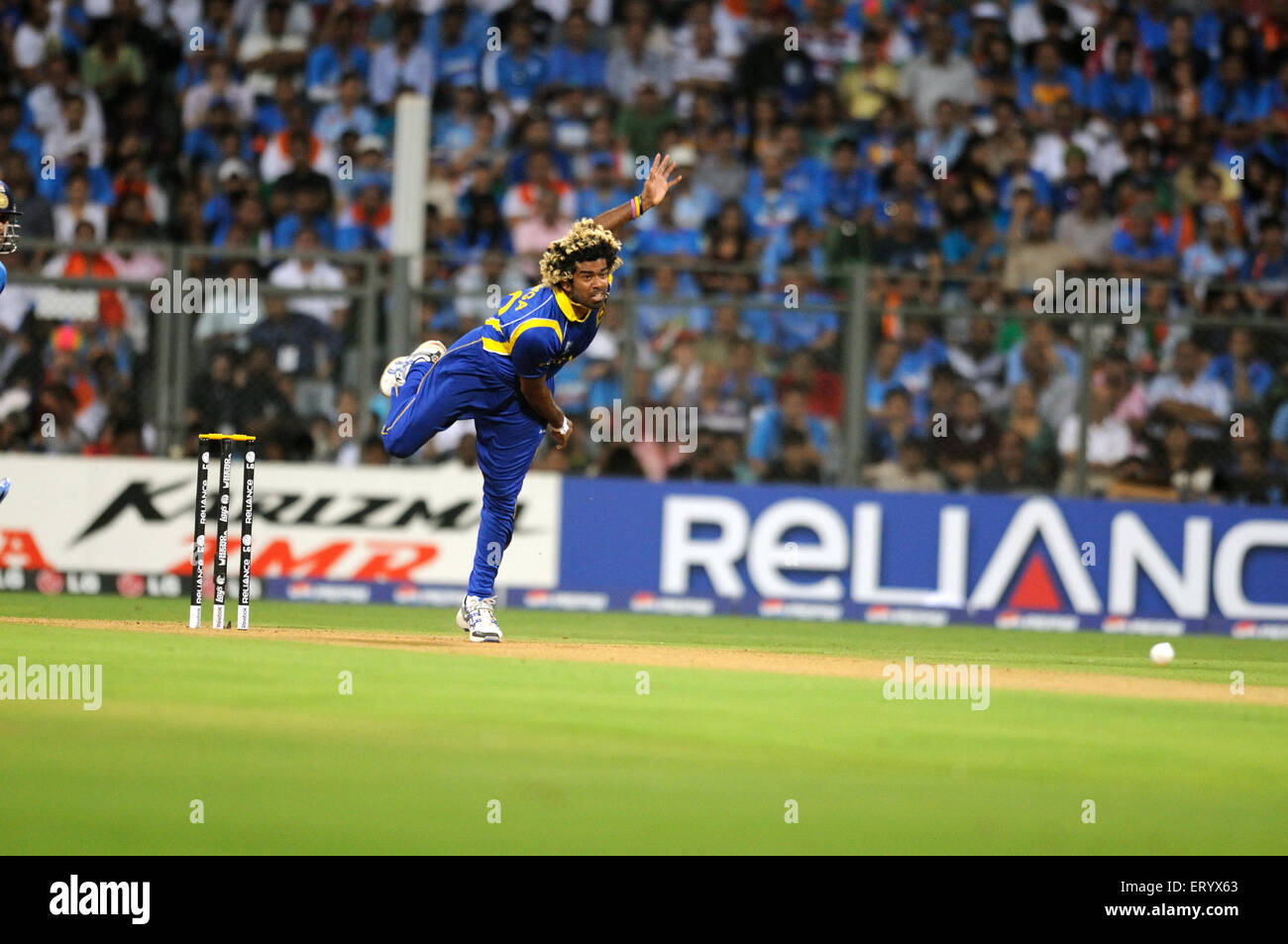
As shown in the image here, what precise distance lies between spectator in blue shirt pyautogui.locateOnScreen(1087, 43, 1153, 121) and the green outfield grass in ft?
41.4

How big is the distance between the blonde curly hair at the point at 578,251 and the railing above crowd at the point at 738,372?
462 centimetres

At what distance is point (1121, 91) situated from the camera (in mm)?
21938

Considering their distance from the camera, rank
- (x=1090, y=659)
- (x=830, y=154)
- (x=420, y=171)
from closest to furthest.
Answer: 1. (x=1090, y=659)
2. (x=420, y=171)
3. (x=830, y=154)

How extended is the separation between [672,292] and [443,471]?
2.94 meters

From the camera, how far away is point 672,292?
712 inches

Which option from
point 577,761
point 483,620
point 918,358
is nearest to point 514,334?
point 483,620

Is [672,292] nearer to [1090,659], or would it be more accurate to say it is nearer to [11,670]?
[1090,659]

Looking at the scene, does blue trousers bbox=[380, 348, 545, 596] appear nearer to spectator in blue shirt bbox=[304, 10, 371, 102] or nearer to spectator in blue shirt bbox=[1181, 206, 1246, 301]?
spectator in blue shirt bbox=[304, 10, 371, 102]

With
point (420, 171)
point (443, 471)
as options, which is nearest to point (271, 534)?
point (443, 471)

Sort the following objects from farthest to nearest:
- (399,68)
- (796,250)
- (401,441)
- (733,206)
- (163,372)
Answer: (399,68) → (796,250) → (733,206) → (163,372) → (401,441)

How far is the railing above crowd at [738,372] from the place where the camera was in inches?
648

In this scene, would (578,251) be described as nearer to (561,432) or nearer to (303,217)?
(561,432)

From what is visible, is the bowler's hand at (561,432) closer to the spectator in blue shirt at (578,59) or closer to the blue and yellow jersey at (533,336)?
the blue and yellow jersey at (533,336)

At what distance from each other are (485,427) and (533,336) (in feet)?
3.24
